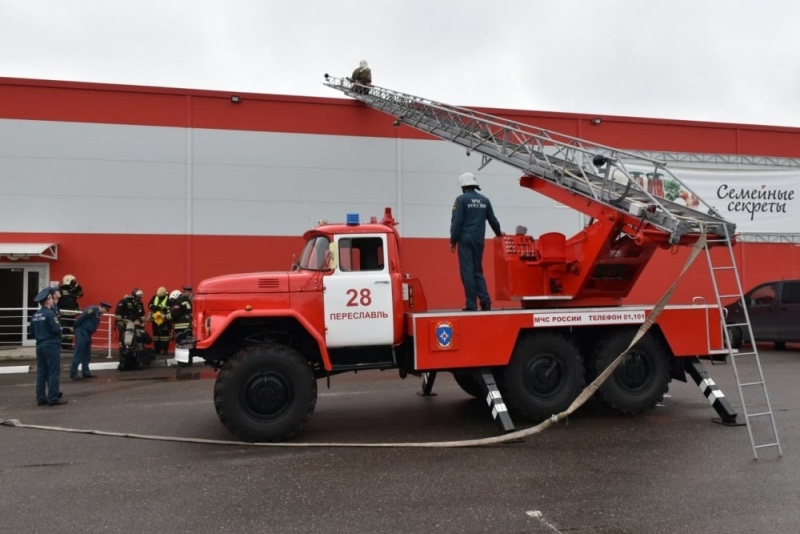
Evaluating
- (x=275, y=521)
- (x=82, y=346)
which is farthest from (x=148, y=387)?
(x=275, y=521)

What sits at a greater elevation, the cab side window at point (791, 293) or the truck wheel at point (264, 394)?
the cab side window at point (791, 293)

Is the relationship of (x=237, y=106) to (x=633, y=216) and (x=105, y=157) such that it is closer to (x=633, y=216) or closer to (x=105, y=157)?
(x=105, y=157)

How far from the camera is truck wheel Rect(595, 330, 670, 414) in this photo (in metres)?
7.61

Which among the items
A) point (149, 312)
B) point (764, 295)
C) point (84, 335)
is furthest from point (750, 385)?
point (149, 312)

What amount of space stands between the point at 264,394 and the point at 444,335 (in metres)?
2.12

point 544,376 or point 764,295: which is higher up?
point 764,295

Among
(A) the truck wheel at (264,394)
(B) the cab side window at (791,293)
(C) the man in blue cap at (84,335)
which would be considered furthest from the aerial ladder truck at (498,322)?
(B) the cab side window at (791,293)

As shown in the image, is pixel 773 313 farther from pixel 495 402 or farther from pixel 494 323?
pixel 495 402

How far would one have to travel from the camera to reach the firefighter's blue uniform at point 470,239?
7.89 m

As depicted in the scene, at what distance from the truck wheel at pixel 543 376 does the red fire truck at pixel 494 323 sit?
1 cm

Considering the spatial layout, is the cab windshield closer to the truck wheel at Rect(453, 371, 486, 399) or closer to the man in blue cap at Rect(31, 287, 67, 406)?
the truck wheel at Rect(453, 371, 486, 399)

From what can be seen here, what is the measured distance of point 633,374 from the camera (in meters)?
7.68

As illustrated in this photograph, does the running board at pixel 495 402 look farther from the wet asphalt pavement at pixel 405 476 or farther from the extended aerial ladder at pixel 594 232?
the extended aerial ladder at pixel 594 232

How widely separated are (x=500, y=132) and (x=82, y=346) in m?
9.12
